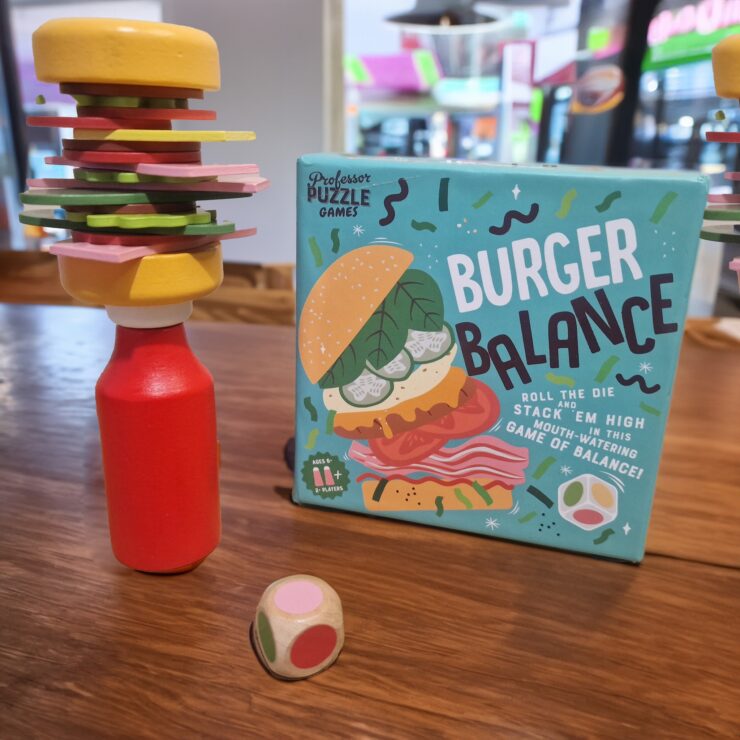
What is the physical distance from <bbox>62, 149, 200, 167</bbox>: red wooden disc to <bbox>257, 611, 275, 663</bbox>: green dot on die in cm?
24

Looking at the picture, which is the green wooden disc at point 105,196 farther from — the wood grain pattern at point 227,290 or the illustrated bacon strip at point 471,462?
the wood grain pattern at point 227,290

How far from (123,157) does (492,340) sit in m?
0.24

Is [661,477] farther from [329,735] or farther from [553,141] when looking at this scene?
[553,141]

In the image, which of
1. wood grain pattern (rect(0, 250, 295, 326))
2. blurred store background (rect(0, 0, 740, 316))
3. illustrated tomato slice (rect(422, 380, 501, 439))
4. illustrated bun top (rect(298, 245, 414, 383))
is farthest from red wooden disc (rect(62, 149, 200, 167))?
blurred store background (rect(0, 0, 740, 316))

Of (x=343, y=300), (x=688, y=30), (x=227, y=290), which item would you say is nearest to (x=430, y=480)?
(x=343, y=300)

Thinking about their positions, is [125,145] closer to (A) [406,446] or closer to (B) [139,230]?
(B) [139,230]

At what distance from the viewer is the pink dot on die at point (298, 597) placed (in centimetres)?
34

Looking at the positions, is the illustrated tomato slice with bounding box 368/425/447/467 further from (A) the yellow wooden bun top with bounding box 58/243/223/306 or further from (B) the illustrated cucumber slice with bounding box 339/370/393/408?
(A) the yellow wooden bun top with bounding box 58/243/223/306

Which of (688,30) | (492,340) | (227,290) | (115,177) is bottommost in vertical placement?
(227,290)

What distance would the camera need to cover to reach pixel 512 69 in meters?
3.04

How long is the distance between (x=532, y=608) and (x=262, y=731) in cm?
17

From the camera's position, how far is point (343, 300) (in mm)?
457

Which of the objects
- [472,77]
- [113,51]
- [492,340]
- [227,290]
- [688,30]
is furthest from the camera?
[472,77]

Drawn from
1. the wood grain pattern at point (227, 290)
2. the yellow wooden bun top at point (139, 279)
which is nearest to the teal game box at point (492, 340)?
the yellow wooden bun top at point (139, 279)
